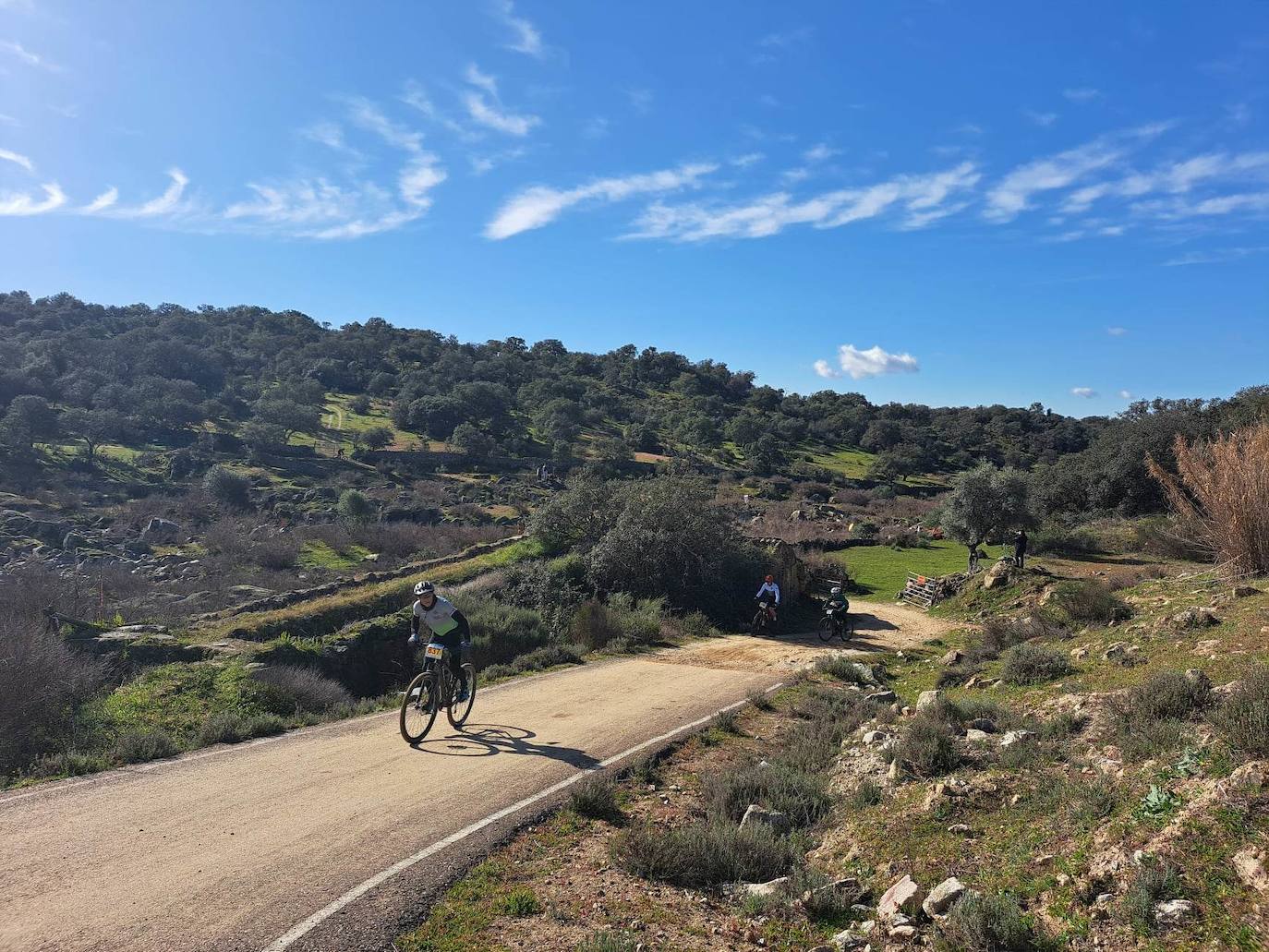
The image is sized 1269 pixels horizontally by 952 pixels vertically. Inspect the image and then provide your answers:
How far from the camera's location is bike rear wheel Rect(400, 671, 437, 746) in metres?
8.72

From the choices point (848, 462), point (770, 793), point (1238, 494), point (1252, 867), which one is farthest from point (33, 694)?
point (848, 462)

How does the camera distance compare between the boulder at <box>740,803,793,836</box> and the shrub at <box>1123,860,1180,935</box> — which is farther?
the boulder at <box>740,803,793,836</box>

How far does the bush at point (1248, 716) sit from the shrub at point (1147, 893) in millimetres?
1358

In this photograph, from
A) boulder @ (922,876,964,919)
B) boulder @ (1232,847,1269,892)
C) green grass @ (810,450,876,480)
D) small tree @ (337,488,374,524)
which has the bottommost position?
boulder @ (922,876,964,919)

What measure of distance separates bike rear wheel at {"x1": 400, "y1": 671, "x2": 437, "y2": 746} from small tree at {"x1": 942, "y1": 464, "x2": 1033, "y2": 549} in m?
25.1

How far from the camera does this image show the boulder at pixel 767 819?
20.8 ft

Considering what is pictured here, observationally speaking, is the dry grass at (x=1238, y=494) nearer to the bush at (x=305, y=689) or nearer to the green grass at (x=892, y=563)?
the bush at (x=305, y=689)

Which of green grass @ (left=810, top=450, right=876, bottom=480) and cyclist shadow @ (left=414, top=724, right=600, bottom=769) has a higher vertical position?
green grass @ (left=810, top=450, right=876, bottom=480)

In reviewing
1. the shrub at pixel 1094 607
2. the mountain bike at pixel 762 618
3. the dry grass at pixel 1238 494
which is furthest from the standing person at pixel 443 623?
the mountain bike at pixel 762 618

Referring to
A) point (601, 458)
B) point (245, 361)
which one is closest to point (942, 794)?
point (601, 458)

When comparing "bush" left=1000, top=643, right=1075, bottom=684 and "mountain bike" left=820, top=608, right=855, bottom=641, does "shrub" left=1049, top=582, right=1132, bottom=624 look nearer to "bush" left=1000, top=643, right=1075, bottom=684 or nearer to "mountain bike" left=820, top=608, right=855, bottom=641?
"bush" left=1000, top=643, right=1075, bottom=684

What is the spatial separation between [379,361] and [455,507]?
222 ft

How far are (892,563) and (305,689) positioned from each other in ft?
95.2

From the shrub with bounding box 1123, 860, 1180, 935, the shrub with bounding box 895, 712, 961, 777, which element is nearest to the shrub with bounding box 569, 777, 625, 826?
the shrub with bounding box 895, 712, 961, 777
